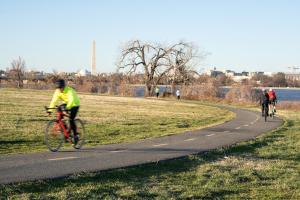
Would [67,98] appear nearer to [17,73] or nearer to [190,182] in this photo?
[190,182]

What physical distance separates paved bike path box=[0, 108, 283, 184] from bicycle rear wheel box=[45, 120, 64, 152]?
16.0 inches

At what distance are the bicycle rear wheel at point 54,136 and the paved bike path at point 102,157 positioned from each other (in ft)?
1.33

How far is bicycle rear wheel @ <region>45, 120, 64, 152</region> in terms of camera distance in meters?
12.8

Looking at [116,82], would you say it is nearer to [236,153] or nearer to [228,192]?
[236,153]

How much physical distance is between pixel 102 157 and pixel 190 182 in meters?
3.10

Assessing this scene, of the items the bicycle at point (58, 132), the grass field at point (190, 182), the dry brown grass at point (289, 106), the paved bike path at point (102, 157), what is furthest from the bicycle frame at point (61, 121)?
the dry brown grass at point (289, 106)

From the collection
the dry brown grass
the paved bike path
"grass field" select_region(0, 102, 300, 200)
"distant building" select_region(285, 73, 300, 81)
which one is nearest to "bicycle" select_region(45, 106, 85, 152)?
the paved bike path

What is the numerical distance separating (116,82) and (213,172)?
64645 mm

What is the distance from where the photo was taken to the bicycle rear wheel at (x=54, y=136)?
505 inches

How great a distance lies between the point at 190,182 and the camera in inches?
376

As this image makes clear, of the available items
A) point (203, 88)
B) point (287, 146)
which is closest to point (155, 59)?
point (203, 88)

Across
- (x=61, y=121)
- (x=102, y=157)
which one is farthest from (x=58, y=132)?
(x=102, y=157)

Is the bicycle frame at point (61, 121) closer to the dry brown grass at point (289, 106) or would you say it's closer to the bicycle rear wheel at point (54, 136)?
→ the bicycle rear wheel at point (54, 136)

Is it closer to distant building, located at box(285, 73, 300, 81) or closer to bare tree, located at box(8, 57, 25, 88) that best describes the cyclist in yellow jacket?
bare tree, located at box(8, 57, 25, 88)
